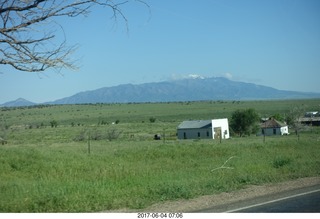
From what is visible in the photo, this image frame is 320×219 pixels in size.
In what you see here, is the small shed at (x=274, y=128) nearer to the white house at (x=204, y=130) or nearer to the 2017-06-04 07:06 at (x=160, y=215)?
the white house at (x=204, y=130)

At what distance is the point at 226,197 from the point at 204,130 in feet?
216

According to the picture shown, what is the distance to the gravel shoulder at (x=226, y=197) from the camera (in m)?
9.36

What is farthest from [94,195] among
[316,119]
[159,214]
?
[316,119]


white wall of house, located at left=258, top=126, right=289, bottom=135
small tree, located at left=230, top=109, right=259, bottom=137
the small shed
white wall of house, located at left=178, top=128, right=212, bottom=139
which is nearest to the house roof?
the small shed

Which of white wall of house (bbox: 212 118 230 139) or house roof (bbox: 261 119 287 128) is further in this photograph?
house roof (bbox: 261 119 287 128)

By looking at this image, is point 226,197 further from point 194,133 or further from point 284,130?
point 284,130

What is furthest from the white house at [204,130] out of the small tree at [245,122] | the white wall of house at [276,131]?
the white wall of house at [276,131]

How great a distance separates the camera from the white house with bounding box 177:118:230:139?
74.9 metres

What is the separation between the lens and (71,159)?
66.7ft

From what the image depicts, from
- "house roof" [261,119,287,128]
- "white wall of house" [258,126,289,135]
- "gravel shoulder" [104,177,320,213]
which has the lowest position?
"white wall of house" [258,126,289,135]

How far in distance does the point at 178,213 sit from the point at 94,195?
8.07 ft

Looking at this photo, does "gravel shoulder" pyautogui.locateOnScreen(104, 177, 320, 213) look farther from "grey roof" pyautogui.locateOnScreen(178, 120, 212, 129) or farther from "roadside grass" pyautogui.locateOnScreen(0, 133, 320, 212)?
"grey roof" pyautogui.locateOnScreen(178, 120, 212, 129)

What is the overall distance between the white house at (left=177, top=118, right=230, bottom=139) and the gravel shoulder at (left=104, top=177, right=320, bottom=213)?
61501mm

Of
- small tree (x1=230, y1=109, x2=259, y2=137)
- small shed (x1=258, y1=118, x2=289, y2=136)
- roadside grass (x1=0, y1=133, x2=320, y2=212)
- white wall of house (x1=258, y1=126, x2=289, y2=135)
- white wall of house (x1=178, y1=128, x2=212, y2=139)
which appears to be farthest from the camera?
small shed (x1=258, y1=118, x2=289, y2=136)
